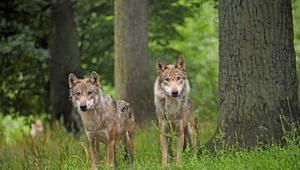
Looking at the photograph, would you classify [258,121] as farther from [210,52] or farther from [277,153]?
[210,52]

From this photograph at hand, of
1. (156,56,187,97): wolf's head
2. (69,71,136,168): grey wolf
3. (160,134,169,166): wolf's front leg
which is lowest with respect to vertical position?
(160,134,169,166): wolf's front leg

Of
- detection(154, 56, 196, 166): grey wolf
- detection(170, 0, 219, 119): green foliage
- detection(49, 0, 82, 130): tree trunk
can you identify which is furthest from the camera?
detection(49, 0, 82, 130): tree trunk

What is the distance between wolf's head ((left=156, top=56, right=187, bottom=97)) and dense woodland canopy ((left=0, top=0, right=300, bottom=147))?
4602mm

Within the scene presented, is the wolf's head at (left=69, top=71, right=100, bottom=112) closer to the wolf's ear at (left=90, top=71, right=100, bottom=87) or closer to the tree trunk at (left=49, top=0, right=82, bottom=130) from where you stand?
the wolf's ear at (left=90, top=71, right=100, bottom=87)

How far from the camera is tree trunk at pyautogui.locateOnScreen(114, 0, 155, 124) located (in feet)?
42.6

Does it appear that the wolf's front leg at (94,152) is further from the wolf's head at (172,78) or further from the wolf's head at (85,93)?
the wolf's head at (172,78)

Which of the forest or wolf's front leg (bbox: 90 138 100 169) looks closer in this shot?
the forest

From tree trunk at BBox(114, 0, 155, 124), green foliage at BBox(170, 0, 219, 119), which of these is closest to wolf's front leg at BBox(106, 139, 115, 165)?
green foliage at BBox(170, 0, 219, 119)

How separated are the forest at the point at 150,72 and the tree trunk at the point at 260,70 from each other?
1 cm

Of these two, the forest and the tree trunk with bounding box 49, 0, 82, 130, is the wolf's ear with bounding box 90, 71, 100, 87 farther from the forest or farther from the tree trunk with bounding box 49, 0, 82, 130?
the tree trunk with bounding box 49, 0, 82, 130

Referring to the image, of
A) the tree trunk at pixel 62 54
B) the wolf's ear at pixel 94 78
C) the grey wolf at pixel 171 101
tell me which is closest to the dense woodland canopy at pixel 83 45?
the tree trunk at pixel 62 54

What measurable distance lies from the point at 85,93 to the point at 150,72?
506cm

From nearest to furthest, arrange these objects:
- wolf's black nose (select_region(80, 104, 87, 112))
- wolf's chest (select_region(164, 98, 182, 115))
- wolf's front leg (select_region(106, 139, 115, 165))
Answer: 1. wolf's black nose (select_region(80, 104, 87, 112))
2. wolf's front leg (select_region(106, 139, 115, 165))
3. wolf's chest (select_region(164, 98, 182, 115))

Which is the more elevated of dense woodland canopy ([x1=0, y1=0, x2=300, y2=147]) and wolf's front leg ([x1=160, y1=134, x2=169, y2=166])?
dense woodland canopy ([x1=0, y1=0, x2=300, y2=147])
